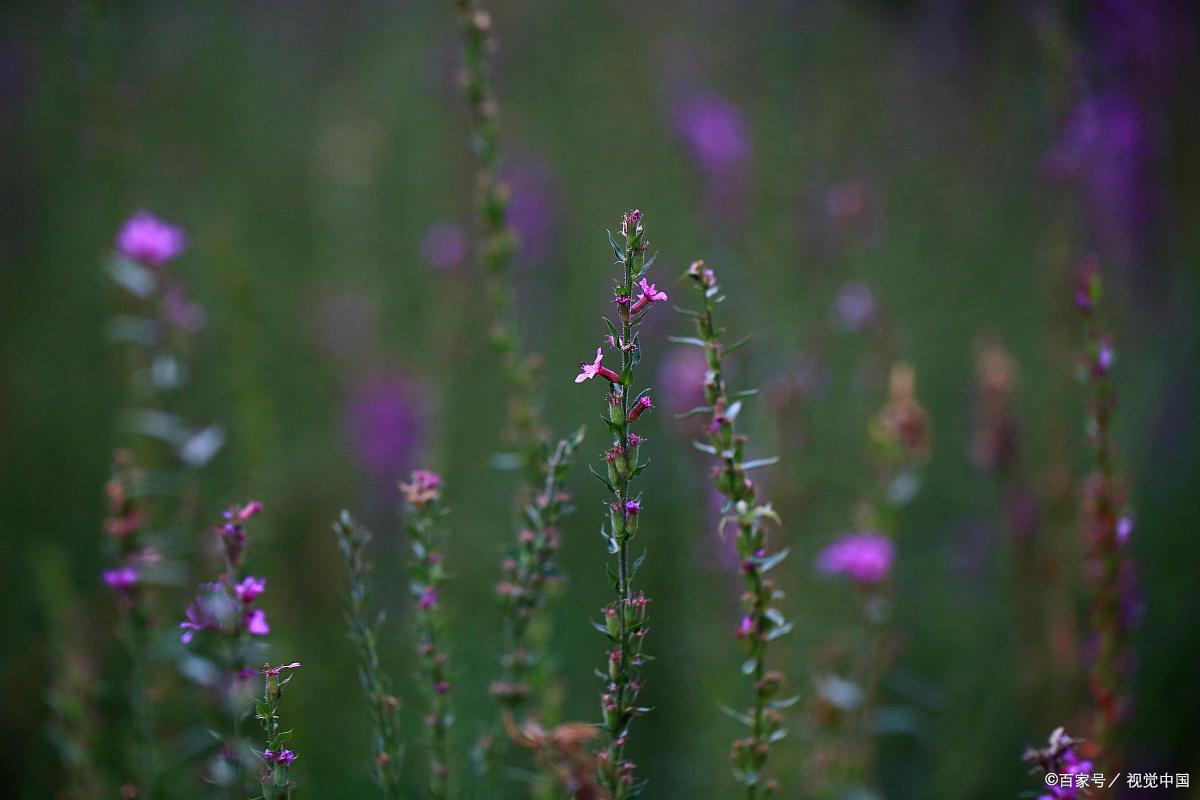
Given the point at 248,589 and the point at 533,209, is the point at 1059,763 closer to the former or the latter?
the point at 248,589

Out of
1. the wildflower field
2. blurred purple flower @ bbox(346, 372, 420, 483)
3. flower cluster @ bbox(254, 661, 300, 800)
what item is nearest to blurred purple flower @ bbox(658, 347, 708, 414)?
the wildflower field

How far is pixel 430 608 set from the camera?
1219 mm

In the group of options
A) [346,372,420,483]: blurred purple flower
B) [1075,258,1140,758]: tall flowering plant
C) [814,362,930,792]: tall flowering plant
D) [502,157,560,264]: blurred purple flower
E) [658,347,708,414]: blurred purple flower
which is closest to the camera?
[1075,258,1140,758]: tall flowering plant

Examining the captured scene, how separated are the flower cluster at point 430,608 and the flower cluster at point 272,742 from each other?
231 mm

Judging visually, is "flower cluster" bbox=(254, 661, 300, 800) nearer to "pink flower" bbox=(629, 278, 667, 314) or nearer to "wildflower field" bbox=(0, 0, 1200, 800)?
"wildflower field" bbox=(0, 0, 1200, 800)

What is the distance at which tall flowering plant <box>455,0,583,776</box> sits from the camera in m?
1.27

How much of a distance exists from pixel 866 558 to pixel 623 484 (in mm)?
974

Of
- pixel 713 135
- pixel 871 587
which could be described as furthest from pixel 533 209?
pixel 871 587

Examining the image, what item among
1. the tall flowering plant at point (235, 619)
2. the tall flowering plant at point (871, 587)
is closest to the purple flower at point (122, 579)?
the tall flowering plant at point (235, 619)

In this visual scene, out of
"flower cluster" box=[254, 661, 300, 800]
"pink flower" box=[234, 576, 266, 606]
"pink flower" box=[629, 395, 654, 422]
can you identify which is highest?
"pink flower" box=[629, 395, 654, 422]

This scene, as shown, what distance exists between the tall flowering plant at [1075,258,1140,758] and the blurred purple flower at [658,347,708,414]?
3.40 feet

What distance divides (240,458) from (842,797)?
1.80 m

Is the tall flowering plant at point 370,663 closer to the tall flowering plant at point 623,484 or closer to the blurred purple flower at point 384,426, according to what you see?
the tall flowering plant at point 623,484

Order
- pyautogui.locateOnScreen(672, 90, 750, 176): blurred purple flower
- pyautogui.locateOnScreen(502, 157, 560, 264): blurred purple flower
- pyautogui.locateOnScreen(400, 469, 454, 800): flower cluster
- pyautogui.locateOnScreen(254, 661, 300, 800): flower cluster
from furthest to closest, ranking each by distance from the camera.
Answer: pyautogui.locateOnScreen(502, 157, 560, 264): blurred purple flower < pyautogui.locateOnScreen(672, 90, 750, 176): blurred purple flower < pyautogui.locateOnScreen(400, 469, 454, 800): flower cluster < pyautogui.locateOnScreen(254, 661, 300, 800): flower cluster
